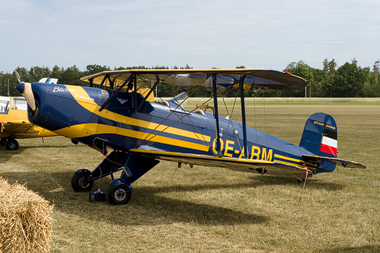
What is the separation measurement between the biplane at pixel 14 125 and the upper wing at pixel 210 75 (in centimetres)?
596

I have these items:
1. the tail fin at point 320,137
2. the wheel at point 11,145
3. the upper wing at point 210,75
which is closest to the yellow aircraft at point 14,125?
the wheel at point 11,145

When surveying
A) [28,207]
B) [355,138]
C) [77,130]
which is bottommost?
[355,138]

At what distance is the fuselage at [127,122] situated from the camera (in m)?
6.40

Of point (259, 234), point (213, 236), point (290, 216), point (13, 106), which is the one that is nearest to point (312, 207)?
point (290, 216)

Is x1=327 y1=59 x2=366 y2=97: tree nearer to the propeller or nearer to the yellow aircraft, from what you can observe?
the yellow aircraft

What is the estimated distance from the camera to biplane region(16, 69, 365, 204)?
20.3 ft

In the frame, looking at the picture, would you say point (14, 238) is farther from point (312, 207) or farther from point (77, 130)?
point (312, 207)

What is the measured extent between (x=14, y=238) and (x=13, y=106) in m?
12.0

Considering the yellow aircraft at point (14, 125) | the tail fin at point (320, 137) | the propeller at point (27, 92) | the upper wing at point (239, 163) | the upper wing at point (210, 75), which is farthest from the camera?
the yellow aircraft at point (14, 125)

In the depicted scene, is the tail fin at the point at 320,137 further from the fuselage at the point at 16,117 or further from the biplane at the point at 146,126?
the fuselage at the point at 16,117

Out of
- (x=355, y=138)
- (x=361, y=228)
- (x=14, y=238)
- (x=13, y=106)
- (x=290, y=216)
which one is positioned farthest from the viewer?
(x=355, y=138)

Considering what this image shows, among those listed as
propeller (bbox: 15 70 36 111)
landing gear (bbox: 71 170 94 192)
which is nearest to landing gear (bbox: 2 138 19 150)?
landing gear (bbox: 71 170 94 192)

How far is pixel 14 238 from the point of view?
136 inches

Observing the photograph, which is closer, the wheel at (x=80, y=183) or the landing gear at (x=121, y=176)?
the landing gear at (x=121, y=176)
